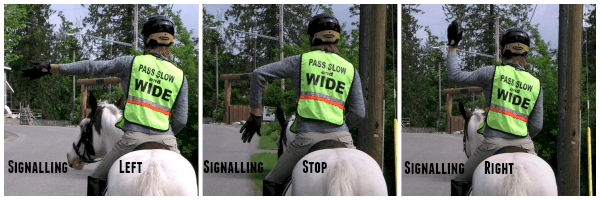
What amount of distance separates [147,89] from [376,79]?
9.25 feet

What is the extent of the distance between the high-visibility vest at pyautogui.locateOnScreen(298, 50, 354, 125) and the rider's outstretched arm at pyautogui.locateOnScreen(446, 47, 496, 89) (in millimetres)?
1277

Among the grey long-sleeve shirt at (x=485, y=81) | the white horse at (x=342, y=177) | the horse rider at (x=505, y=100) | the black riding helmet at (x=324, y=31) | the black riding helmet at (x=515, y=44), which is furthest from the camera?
the black riding helmet at (x=515, y=44)

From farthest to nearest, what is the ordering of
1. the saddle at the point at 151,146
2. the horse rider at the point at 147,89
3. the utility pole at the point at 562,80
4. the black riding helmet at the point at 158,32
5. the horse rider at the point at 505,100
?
the utility pole at the point at 562,80 → the horse rider at the point at 505,100 → the black riding helmet at the point at 158,32 → the horse rider at the point at 147,89 → the saddle at the point at 151,146

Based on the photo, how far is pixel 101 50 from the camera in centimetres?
616

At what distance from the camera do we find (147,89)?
4.82m

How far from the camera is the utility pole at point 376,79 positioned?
6.34 m

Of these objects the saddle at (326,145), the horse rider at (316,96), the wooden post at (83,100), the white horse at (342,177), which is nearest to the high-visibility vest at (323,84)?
the horse rider at (316,96)

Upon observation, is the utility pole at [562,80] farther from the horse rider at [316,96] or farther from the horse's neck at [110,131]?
the horse's neck at [110,131]

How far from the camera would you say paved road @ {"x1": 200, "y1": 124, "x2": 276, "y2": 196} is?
622 centimetres

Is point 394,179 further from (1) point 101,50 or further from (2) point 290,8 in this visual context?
(1) point 101,50

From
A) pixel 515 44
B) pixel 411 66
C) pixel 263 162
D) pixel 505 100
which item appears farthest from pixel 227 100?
pixel 515 44

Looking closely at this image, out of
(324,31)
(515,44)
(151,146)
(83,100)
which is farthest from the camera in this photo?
(83,100)

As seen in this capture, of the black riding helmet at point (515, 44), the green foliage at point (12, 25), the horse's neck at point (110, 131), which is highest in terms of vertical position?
the green foliage at point (12, 25)

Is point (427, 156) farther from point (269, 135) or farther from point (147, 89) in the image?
point (147, 89)
